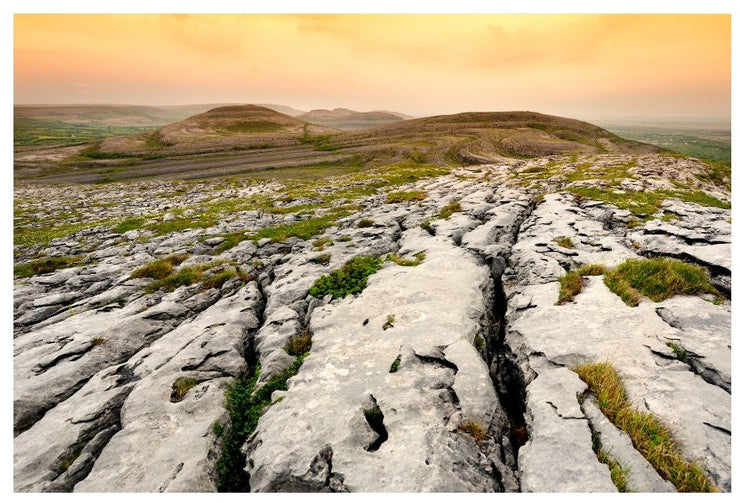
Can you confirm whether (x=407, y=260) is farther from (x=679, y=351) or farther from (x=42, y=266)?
(x=42, y=266)

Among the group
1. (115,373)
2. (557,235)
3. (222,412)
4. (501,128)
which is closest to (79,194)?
(115,373)

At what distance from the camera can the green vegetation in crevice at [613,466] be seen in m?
5.25

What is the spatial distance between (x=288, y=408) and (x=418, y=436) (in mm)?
2857

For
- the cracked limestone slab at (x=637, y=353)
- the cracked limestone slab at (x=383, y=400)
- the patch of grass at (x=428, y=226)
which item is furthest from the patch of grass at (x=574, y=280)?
the patch of grass at (x=428, y=226)

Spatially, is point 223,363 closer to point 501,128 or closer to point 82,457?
point 82,457

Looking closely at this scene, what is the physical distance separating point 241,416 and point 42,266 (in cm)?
1956

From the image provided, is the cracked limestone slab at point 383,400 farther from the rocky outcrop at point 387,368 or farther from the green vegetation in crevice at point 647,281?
the green vegetation in crevice at point 647,281

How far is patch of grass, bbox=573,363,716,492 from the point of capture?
519cm

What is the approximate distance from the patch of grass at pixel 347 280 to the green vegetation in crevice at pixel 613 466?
7.99 m

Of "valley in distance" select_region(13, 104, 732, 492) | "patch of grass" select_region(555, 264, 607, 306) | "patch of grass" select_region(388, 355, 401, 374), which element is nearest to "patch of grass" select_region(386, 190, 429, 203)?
"valley in distance" select_region(13, 104, 732, 492)

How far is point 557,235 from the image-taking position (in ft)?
51.8

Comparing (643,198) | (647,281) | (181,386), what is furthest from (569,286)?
(643,198)

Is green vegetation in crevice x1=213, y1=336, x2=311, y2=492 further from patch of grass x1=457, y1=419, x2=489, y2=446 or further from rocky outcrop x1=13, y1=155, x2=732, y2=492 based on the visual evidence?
patch of grass x1=457, y1=419, x2=489, y2=446

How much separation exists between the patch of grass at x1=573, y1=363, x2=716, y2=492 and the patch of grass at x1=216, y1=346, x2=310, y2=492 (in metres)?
6.76
